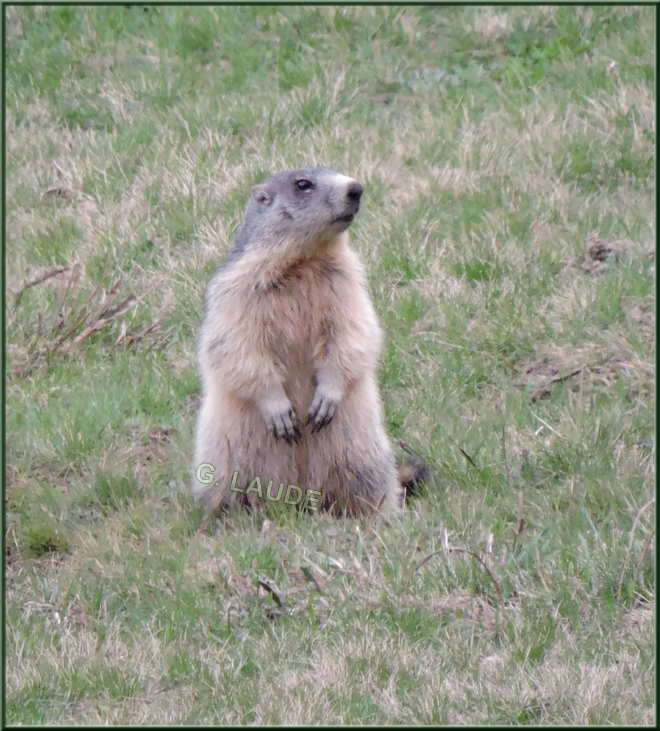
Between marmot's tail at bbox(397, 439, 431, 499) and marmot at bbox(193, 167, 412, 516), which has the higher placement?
marmot at bbox(193, 167, 412, 516)

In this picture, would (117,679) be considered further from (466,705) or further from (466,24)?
(466,24)

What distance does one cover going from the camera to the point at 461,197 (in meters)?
8.38

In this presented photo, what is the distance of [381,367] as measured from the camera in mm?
7055

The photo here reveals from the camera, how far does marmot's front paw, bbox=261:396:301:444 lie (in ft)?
18.7

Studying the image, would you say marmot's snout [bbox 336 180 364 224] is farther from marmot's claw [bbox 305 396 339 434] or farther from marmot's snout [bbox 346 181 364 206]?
marmot's claw [bbox 305 396 339 434]

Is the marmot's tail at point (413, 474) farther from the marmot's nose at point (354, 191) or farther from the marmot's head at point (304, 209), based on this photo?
the marmot's nose at point (354, 191)

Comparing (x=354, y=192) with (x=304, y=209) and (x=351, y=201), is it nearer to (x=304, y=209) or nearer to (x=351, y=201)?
(x=351, y=201)

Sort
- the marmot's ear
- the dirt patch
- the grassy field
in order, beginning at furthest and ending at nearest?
the dirt patch, the marmot's ear, the grassy field

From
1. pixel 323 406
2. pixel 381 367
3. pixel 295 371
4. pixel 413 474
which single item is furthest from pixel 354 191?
pixel 381 367

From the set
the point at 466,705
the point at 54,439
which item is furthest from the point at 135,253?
the point at 466,705

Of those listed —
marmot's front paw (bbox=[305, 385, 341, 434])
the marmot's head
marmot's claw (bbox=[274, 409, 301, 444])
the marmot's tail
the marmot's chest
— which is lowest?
the marmot's tail

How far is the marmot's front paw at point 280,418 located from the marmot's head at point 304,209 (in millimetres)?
841

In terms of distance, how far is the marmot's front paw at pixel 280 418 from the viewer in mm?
5707

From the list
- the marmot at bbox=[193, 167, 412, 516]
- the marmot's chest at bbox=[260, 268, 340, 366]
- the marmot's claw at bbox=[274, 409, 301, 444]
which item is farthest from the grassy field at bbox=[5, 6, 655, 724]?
the marmot's chest at bbox=[260, 268, 340, 366]
